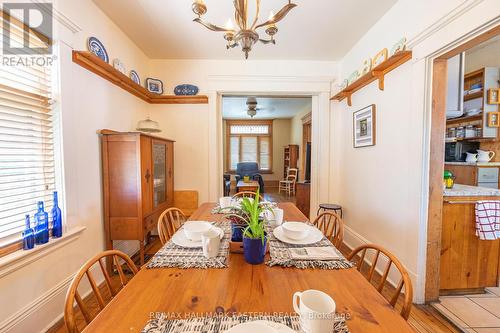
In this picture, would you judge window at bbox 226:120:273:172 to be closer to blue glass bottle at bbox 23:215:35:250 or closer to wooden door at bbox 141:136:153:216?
wooden door at bbox 141:136:153:216

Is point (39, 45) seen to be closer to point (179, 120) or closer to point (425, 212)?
point (179, 120)

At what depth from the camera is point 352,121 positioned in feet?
9.68

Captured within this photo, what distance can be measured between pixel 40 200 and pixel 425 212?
9.75 feet

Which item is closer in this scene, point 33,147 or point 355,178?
point 33,147

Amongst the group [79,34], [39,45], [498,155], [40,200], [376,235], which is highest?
[79,34]

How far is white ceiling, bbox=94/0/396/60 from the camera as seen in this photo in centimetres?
208

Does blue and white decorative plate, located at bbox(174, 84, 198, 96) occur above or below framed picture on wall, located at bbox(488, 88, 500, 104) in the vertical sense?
above

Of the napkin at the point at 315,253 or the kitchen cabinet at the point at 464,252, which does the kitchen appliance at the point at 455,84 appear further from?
the napkin at the point at 315,253

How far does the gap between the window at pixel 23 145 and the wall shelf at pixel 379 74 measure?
2.83 m

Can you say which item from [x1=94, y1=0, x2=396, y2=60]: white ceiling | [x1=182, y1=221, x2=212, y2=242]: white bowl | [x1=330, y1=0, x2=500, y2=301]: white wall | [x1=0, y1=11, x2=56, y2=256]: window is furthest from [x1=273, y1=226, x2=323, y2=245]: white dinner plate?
[x1=94, y1=0, x2=396, y2=60]: white ceiling

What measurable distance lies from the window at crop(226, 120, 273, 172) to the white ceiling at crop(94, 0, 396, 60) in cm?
509

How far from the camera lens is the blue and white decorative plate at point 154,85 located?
10.2ft

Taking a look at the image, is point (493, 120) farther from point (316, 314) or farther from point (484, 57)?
point (316, 314)

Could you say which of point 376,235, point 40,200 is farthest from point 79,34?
point 376,235
